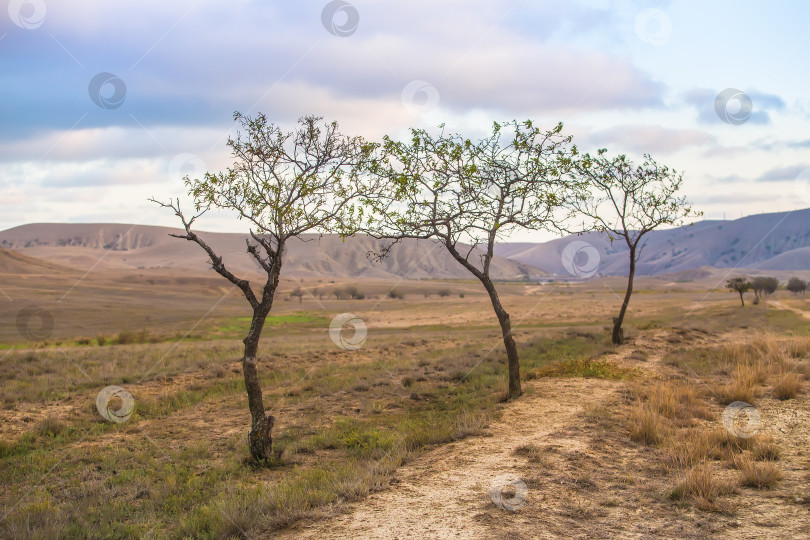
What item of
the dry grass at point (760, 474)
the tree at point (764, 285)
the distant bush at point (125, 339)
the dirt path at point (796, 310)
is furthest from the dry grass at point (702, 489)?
the tree at point (764, 285)

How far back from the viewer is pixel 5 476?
35.3 feet

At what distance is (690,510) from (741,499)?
2.82 feet

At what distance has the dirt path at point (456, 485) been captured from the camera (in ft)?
21.4

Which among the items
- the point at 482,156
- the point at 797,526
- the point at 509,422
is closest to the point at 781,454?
the point at 797,526

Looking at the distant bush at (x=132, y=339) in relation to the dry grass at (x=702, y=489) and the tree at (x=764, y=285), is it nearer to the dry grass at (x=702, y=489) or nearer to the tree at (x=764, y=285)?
the dry grass at (x=702, y=489)

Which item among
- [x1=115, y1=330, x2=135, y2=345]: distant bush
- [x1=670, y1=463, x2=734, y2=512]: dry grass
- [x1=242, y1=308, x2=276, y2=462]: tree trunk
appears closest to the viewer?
[x1=670, y1=463, x2=734, y2=512]: dry grass

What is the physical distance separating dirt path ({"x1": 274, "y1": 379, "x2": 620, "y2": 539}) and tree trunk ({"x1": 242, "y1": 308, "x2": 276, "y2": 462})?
3.26m

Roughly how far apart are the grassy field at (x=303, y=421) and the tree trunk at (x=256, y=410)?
0.34 metres

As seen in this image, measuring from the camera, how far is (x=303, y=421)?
14461 mm

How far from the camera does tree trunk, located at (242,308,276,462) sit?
1088cm

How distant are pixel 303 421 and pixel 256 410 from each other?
142 inches

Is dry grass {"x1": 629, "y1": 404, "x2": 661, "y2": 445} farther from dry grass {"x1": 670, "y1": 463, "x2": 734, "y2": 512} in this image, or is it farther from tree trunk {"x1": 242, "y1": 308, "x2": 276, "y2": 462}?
tree trunk {"x1": 242, "y1": 308, "x2": 276, "y2": 462}

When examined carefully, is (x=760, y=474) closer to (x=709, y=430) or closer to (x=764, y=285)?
(x=709, y=430)

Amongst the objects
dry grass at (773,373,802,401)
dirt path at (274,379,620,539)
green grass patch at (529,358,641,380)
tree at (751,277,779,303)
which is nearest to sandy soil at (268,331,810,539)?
dirt path at (274,379,620,539)
